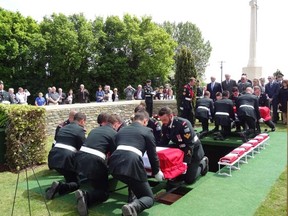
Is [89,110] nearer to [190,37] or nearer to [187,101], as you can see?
[187,101]

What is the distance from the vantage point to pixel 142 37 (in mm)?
37219

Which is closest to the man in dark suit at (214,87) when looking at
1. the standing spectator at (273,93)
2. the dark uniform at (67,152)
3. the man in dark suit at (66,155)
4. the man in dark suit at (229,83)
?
the man in dark suit at (229,83)

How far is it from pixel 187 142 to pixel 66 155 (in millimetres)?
2270

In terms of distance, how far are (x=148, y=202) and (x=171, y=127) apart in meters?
1.90

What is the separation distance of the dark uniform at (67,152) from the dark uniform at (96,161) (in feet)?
2.28

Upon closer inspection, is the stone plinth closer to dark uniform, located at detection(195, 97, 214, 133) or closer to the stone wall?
the stone wall

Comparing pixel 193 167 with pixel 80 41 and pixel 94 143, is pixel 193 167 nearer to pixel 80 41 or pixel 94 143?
pixel 94 143

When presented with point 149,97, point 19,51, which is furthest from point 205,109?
point 19,51

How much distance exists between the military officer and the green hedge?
3.45m

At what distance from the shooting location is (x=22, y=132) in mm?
7551

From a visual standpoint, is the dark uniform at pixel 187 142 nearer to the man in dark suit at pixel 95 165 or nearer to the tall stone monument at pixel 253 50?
the man in dark suit at pixel 95 165

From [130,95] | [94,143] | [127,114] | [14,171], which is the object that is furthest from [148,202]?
[130,95]

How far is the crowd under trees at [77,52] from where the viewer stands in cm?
3322

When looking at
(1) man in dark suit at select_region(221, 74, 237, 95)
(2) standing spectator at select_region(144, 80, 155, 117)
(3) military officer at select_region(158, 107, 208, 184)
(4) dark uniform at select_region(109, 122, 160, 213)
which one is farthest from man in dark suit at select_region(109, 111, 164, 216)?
(2) standing spectator at select_region(144, 80, 155, 117)
